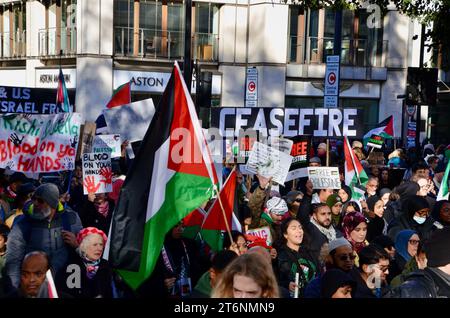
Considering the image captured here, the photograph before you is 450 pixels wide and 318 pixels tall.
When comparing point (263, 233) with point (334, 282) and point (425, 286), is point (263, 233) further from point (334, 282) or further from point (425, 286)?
point (425, 286)

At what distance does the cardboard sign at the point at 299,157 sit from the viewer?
36.1ft

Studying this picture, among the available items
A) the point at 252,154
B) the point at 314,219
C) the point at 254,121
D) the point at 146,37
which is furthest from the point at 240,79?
the point at 314,219

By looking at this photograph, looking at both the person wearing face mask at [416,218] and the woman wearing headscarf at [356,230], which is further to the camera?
the person wearing face mask at [416,218]

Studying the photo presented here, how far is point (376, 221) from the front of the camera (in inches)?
359

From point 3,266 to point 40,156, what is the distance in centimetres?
348

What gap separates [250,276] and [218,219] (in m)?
2.62

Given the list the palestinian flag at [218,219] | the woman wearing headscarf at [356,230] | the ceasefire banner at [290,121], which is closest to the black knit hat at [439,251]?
the palestinian flag at [218,219]

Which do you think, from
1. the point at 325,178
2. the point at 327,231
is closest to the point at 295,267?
the point at 327,231

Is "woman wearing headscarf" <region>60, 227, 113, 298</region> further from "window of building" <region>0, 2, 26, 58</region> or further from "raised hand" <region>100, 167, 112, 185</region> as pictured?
"window of building" <region>0, 2, 26, 58</region>

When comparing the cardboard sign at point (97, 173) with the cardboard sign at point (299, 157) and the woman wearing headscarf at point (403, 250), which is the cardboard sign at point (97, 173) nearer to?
the cardboard sign at point (299, 157)

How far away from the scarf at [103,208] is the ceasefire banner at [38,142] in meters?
0.61

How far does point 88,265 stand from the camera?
632 centimetres

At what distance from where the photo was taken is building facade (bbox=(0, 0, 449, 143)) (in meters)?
28.5
